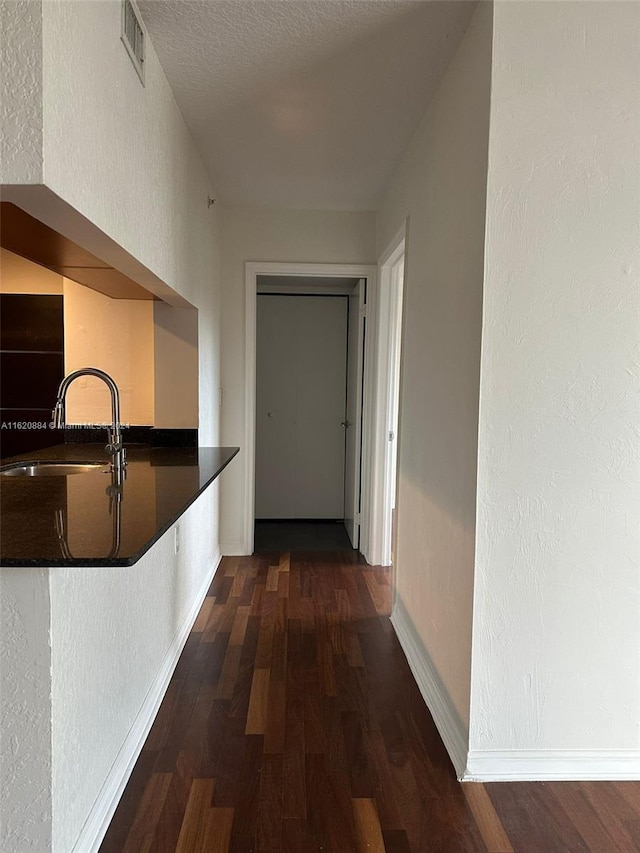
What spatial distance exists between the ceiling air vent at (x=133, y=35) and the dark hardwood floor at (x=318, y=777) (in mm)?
2272

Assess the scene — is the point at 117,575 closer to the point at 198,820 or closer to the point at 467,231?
the point at 198,820

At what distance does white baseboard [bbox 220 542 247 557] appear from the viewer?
4246 millimetres

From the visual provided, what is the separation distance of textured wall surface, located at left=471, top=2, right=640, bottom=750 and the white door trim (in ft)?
6.80

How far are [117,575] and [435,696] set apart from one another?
129cm

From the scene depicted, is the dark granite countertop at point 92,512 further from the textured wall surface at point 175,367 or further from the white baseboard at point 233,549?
the white baseboard at point 233,549

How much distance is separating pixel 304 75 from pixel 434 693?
2454mm

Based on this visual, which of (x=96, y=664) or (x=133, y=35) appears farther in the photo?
(x=133, y=35)

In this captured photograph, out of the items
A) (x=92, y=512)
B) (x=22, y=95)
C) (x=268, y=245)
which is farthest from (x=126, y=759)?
(x=268, y=245)

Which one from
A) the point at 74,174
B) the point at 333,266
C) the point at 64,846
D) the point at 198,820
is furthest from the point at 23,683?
the point at 333,266

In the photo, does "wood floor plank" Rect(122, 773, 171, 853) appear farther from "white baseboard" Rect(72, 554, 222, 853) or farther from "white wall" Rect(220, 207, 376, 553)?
"white wall" Rect(220, 207, 376, 553)

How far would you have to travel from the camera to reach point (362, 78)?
7.52 ft

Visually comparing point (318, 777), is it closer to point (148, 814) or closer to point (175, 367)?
point (148, 814)

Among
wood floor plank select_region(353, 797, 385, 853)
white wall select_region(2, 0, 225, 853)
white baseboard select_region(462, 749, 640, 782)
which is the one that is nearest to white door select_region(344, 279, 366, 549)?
white wall select_region(2, 0, 225, 853)

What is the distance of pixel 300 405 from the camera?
17.4 ft
